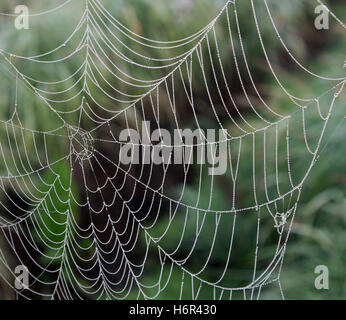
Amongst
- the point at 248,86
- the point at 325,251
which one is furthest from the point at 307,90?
the point at 325,251

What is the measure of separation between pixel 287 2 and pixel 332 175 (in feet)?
2.38

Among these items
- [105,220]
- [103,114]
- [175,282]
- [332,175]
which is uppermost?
[103,114]

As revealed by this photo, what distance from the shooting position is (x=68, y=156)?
1726 mm

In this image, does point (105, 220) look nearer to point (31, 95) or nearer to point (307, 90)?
point (31, 95)

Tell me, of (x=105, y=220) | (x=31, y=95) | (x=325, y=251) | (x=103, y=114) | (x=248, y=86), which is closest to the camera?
(x=325, y=251)

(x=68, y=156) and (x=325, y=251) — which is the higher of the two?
(x=68, y=156)

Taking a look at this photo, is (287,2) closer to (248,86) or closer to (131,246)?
(248,86)

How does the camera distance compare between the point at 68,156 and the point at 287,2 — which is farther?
the point at 287,2

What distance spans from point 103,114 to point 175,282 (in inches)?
21.3

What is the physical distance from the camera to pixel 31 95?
1724mm

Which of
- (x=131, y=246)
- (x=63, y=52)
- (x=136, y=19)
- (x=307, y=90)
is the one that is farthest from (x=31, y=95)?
(x=307, y=90)

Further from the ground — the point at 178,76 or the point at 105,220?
the point at 178,76

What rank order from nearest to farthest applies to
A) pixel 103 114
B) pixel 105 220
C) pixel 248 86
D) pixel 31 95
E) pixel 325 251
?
pixel 325 251 < pixel 31 95 < pixel 103 114 < pixel 105 220 < pixel 248 86

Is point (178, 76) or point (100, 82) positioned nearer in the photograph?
point (100, 82)
